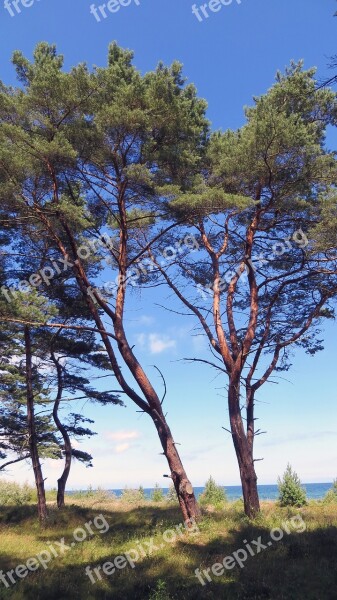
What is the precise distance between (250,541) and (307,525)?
221 centimetres

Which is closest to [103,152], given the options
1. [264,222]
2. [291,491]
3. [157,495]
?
[264,222]

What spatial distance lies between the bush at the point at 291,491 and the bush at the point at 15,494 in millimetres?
12457

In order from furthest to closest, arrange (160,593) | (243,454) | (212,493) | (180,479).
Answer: (212,493), (243,454), (180,479), (160,593)

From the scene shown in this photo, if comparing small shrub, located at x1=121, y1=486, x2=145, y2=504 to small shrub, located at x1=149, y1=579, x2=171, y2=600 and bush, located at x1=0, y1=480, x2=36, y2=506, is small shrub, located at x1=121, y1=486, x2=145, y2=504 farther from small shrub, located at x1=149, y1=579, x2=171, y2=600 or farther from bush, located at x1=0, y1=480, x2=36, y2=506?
small shrub, located at x1=149, y1=579, x2=171, y2=600

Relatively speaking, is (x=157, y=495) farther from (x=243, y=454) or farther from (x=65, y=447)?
(x=243, y=454)

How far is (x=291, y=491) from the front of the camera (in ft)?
65.7

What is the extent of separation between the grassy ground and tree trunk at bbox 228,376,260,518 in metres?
0.46

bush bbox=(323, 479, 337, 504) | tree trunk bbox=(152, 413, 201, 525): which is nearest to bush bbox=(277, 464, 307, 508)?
bush bbox=(323, 479, 337, 504)

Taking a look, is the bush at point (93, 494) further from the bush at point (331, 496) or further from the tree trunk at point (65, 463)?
the bush at point (331, 496)

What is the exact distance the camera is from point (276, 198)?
12945 mm

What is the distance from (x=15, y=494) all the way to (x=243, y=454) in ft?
51.0

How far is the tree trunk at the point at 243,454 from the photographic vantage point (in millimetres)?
12562

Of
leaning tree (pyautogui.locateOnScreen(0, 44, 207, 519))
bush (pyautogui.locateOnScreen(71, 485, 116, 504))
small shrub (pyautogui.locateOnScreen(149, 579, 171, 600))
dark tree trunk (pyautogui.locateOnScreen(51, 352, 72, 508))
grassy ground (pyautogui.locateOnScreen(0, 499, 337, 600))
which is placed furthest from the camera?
bush (pyautogui.locateOnScreen(71, 485, 116, 504))

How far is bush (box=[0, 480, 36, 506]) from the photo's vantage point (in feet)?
72.9
